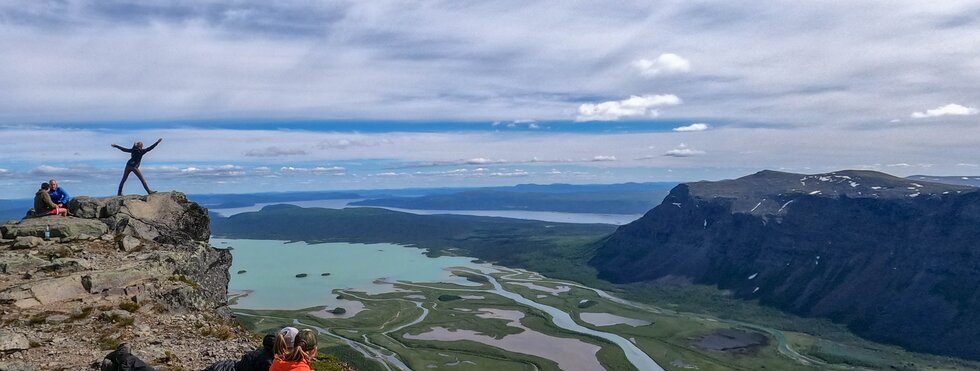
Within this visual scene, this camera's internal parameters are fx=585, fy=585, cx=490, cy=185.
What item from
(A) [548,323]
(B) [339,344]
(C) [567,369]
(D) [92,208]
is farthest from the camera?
(A) [548,323]

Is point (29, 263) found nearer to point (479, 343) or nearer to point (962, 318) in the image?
point (479, 343)

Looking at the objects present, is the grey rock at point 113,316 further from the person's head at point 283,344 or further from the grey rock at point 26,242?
the person's head at point 283,344

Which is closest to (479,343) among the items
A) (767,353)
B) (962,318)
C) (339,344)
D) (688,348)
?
(339,344)

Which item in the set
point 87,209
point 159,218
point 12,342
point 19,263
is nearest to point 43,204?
point 87,209

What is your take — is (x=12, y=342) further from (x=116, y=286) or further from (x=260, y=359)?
(x=260, y=359)

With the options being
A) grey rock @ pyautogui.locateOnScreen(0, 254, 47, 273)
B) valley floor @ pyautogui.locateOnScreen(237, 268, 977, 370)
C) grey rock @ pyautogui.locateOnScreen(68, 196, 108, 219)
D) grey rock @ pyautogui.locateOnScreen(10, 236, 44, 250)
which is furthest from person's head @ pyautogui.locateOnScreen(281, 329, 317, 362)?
valley floor @ pyautogui.locateOnScreen(237, 268, 977, 370)

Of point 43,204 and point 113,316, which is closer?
point 113,316
